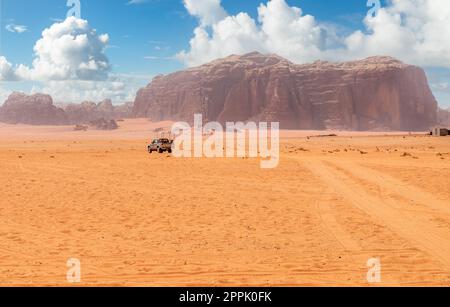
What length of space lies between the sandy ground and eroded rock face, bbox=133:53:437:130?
414ft

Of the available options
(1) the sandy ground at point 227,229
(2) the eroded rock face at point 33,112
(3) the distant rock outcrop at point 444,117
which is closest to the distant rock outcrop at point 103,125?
(2) the eroded rock face at point 33,112

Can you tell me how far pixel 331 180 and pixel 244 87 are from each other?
138 m

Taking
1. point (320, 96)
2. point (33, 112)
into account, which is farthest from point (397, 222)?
point (33, 112)

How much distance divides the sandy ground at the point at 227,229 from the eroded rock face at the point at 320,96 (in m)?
126

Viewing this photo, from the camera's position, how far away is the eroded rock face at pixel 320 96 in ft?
488

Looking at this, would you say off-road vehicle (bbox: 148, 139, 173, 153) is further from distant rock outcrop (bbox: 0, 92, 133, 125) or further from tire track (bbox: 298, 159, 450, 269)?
distant rock outcrop (bbox: 0, 92, 133, 125)

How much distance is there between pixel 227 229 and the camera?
11.7 meters

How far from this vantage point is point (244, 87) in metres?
156

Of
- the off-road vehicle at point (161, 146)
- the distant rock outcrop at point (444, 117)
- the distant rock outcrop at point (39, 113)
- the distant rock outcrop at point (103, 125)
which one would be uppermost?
the distant rock outcrop at point (39, 113)

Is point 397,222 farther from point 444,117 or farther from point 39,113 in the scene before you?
point 39,113

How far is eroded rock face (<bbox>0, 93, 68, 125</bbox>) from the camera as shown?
18275 centimetres

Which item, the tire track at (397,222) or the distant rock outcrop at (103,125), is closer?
the tire track at (397,222)

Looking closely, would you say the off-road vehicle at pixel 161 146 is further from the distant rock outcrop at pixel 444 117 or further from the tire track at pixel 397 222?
the distant rock outcrop at pixel 444 117

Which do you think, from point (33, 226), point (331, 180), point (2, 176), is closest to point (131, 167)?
point (2, 176)
